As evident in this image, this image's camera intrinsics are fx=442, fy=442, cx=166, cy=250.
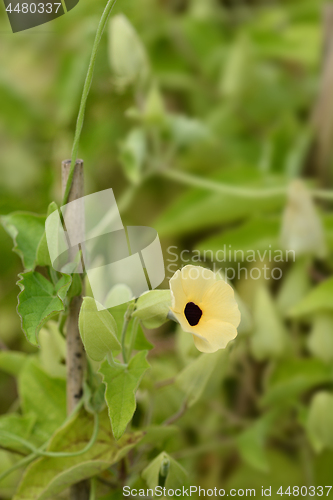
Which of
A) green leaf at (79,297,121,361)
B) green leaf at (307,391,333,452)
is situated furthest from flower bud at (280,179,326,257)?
green leaf at (79,297,121,361)

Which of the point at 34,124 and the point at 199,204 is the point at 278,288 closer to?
the point at 199,204

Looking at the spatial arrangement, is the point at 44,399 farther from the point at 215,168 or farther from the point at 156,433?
the point at 215,168

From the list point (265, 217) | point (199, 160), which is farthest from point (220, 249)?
point (199, 160)

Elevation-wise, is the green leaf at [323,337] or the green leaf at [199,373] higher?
the green leaf at [199,373]

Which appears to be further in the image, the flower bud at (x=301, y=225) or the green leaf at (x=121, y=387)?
the flower bud at (x=301, y=225)

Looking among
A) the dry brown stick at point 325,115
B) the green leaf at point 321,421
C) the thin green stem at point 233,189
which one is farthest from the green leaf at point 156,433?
the dry brown stick at point 325,115

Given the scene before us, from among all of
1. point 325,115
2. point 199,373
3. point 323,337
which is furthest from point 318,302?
point 325,115

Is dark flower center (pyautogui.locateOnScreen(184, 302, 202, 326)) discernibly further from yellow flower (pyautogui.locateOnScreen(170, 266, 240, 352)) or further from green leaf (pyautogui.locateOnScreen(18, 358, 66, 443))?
green leaf (pyautogui.locateOnScreen(18, 358, 66, 443))

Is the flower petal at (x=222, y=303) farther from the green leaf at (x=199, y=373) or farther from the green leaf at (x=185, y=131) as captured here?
the green leaf at (x=185, y=131)
